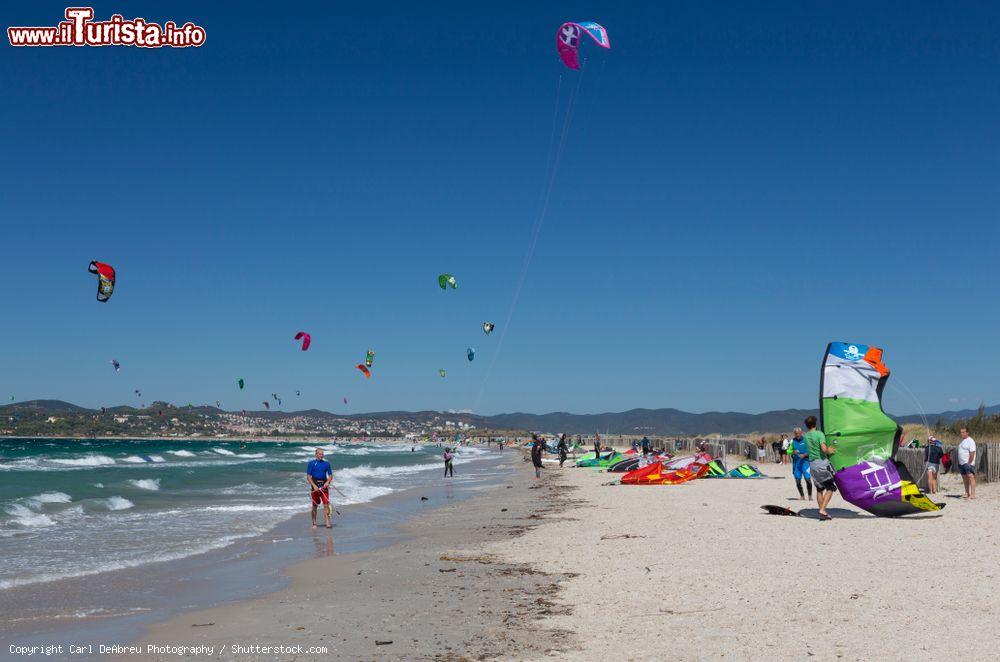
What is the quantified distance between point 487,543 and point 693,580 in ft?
12.4

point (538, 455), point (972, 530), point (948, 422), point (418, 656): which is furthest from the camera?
point (948, 422)

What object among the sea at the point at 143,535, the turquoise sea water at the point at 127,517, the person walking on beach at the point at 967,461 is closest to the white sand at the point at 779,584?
the person walking on beach at the point at 967,461

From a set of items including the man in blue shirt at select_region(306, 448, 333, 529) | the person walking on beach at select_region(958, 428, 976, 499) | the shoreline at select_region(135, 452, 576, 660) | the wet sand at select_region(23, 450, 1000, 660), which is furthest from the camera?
the man in blue shirt at select_region(306, 448, 333, 529)

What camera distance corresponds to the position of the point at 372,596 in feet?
21.6

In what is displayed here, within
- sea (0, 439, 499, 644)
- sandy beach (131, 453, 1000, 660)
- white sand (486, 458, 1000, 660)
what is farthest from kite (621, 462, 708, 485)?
sandy beach (131, 453, 1000, 660)

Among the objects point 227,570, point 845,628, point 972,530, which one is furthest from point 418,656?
point 972,530

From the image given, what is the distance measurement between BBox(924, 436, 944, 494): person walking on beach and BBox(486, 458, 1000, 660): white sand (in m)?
2.41

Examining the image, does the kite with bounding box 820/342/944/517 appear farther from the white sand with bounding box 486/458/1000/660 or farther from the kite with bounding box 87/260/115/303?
the kite with bounding box 87/260/115/303

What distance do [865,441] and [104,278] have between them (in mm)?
13981

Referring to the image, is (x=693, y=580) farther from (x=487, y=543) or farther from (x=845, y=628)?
(x=487, y=543)

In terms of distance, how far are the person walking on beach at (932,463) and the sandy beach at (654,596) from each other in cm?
246

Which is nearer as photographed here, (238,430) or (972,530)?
(972,530)

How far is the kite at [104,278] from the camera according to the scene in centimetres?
1555

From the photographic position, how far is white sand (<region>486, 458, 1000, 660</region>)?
4.46 m
